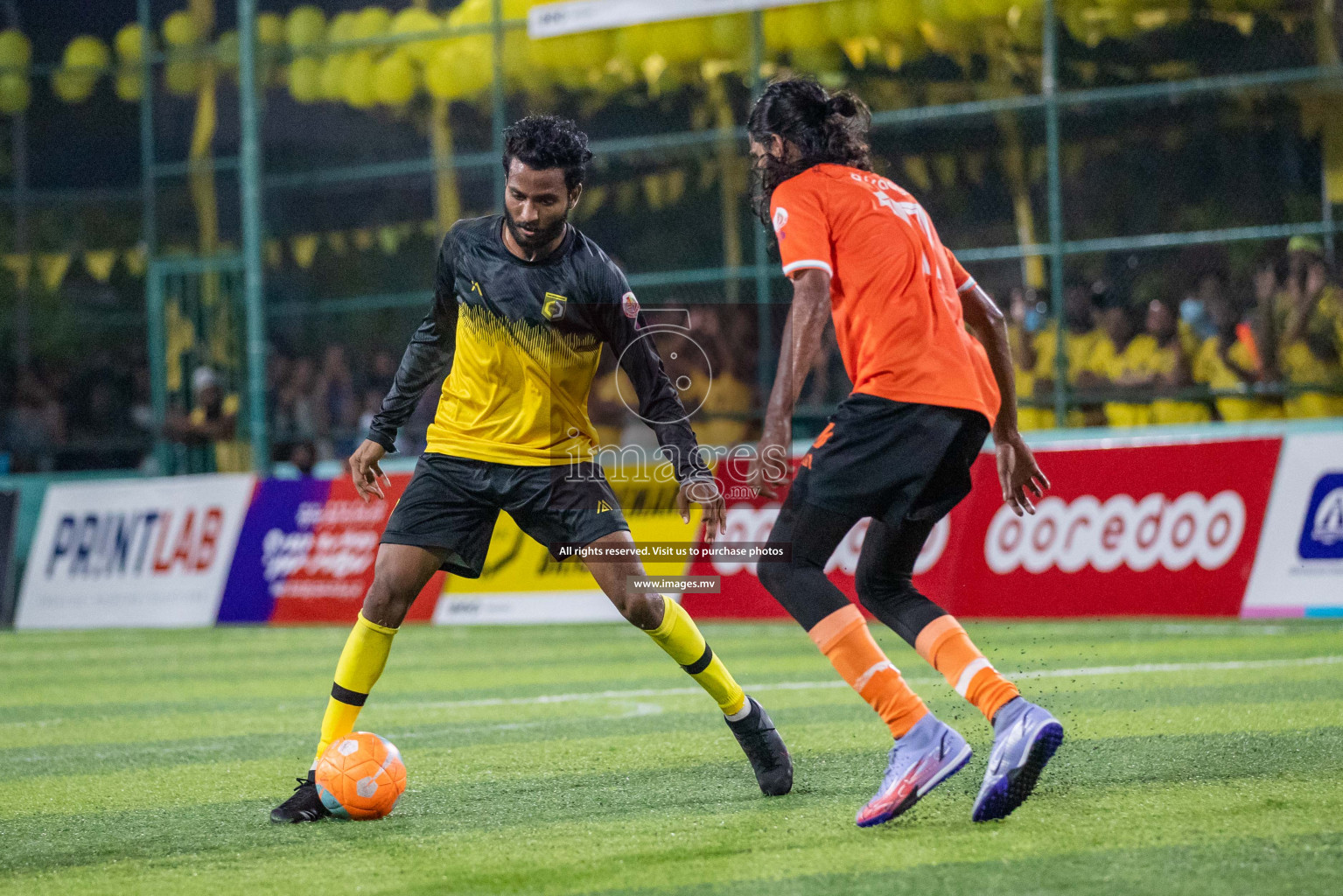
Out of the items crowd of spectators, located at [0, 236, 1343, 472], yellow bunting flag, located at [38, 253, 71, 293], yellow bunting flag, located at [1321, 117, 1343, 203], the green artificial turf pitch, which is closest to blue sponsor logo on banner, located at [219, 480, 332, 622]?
crowd of spectators, located at [0, 236, 1343, 472]

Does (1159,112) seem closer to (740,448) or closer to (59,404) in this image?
(740,448)

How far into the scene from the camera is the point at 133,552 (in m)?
16.0

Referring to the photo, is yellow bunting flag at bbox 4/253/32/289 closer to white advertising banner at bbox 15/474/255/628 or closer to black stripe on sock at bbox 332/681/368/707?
white advertising banner at bbox 15/474/255/628

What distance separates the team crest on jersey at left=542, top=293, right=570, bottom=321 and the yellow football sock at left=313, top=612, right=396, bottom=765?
1.14 meters

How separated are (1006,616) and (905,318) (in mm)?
7683

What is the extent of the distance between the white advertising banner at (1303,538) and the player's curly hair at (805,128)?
23.7ft

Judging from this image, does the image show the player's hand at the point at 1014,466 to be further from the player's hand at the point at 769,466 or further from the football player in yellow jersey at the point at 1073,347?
the football player in yellow jersey at the point at 1073,347

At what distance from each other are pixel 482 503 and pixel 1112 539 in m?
7.31

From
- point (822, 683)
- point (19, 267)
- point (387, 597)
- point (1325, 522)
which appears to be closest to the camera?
point (387, 597)

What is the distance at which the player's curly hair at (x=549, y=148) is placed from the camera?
560 cm

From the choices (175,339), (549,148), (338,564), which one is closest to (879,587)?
(549,148)

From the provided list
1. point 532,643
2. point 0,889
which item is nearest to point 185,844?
point 0,889

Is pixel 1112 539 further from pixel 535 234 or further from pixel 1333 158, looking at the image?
pixel 535 234

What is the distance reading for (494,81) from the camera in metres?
18.1
